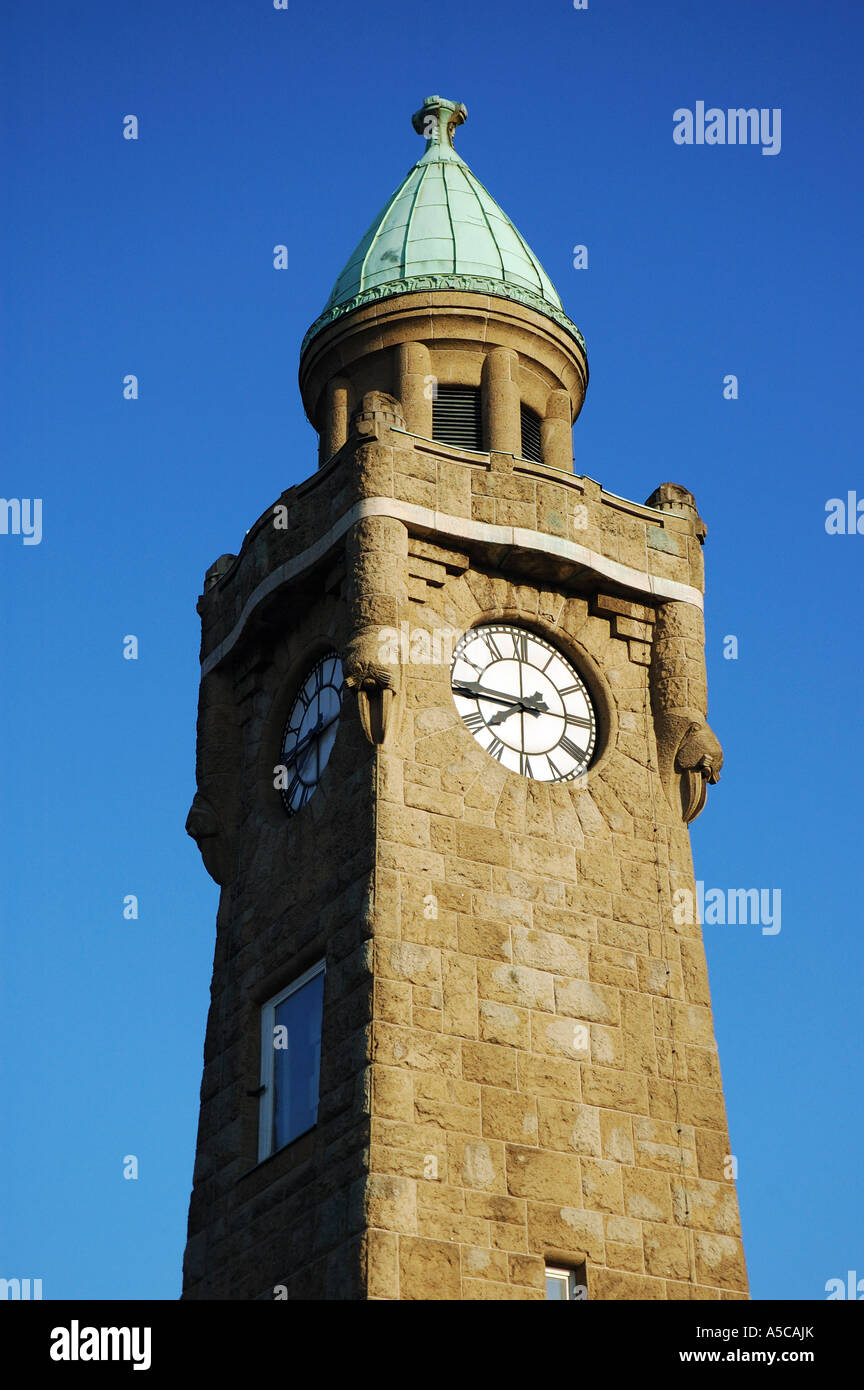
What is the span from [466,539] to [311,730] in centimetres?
296

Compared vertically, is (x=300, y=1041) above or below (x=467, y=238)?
below

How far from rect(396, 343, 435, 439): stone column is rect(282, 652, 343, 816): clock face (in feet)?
11.5

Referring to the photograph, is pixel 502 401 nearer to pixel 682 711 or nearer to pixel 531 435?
pixel 531 435

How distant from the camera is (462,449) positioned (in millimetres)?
28578

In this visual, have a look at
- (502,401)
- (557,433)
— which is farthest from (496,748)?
(557,433)

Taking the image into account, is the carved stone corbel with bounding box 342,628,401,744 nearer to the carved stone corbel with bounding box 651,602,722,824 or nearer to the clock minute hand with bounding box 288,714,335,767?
the clock minute hand with bounding box 288,714,335,767

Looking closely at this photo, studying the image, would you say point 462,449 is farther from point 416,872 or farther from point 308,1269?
point 308,1269

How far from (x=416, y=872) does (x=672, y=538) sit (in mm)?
6478

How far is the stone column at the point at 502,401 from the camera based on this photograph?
29734mm

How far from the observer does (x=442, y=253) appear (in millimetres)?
31297

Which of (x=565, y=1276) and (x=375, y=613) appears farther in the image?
(x=375, y=613)

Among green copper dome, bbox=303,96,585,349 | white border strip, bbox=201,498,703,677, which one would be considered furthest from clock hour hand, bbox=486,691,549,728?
green copper dome, bbox=303,96,585,349

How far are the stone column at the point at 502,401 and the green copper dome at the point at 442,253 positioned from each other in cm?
92
